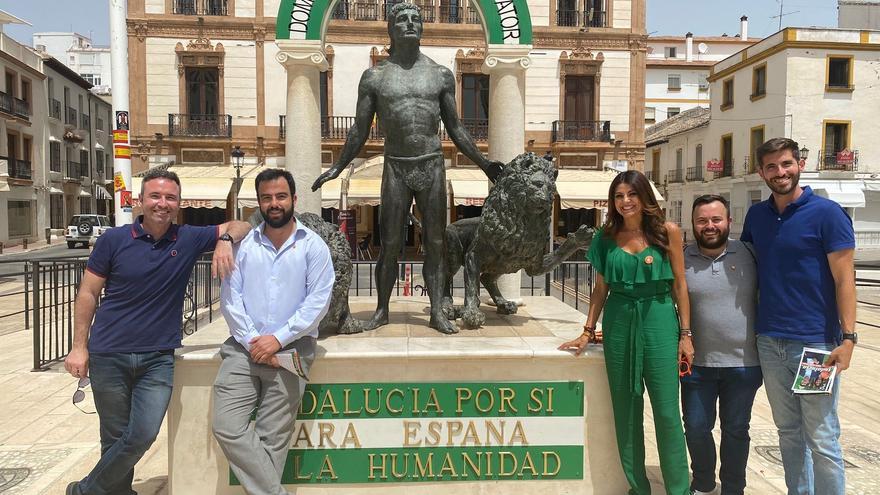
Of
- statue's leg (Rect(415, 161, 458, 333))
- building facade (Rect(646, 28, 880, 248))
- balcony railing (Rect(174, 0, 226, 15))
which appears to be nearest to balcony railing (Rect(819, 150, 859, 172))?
building facade (Rect(646, 28, 880, 248))

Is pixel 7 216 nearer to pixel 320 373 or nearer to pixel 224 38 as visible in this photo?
pixel 224 38

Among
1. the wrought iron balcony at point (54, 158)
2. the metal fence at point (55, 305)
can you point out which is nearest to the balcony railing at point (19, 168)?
the wrought iron balcony at point (54, 158)

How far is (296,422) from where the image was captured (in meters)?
3.28

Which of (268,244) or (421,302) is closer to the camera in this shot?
(268,244)

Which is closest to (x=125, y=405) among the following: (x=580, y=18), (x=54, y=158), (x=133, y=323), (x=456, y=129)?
(x=133, y=323)

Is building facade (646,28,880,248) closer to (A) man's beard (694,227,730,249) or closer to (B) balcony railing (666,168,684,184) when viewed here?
(B) balcony railing (666,168,684,184)

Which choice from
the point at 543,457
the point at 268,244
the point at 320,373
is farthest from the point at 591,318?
the point at 268,244

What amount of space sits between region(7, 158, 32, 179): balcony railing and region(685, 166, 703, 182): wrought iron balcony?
1316 inches

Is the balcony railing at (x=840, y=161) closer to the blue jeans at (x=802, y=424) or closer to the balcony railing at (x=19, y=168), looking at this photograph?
the blue jeans at (x=802, y=424)

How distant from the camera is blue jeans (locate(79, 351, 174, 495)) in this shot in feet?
9.43

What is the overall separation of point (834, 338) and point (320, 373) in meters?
2.55

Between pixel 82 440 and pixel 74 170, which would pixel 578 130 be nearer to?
pixel 82 440

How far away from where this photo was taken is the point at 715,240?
121 inches

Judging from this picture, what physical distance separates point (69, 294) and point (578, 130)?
691 inches
